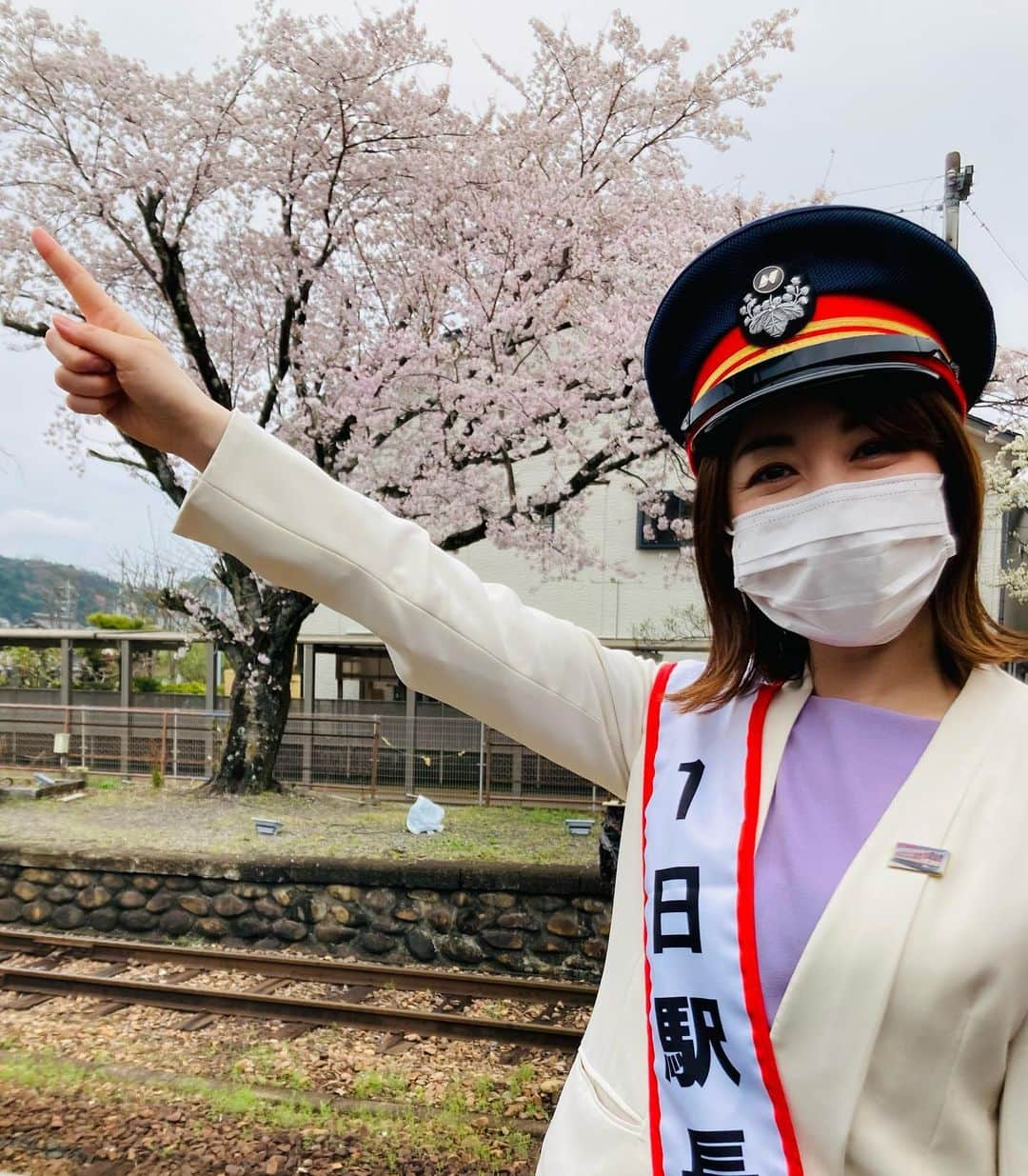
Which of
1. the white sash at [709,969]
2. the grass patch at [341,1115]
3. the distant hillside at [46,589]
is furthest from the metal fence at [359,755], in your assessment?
the distant hillside at [46,589]

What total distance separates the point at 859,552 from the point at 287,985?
6215 mm

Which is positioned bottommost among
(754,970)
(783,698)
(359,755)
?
(359,755)

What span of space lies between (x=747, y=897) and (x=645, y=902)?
193 millimetres

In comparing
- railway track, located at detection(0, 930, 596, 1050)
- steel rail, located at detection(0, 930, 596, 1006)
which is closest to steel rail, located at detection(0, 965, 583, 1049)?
railway track, located at detection(0, 930, 596, 1050)

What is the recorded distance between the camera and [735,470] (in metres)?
1.17

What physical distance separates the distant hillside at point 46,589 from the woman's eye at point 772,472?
38.4m

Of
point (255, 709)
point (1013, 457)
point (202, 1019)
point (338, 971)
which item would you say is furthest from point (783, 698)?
point (1013, 457)

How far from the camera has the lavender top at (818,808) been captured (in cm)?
95

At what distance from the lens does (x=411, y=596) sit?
3.93 feet

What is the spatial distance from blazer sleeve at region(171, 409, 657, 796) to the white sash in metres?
0.19

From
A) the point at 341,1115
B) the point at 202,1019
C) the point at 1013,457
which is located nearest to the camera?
the point at 341,1115

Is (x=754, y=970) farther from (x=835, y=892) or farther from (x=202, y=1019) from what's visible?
(x=202, y=1019)

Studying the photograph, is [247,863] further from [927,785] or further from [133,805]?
[927,785]

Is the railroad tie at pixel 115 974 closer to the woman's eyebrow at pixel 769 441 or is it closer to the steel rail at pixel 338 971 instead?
the steel rail at pixel 338 971
